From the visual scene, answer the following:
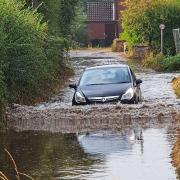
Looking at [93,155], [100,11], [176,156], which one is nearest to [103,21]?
[100,11]

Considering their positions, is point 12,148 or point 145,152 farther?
point 12,148

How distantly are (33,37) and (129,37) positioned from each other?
3285cm

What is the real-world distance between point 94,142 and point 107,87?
18.7ft

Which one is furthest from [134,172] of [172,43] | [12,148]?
[172,43]

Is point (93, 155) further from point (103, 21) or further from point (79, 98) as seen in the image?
point (103, 21)

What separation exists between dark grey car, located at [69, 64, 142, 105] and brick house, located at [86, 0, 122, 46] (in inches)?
2576

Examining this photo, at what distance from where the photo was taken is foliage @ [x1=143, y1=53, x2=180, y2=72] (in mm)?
36781

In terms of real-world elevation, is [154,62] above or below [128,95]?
below

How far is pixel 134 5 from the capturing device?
4722 cm

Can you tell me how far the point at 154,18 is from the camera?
151 ft

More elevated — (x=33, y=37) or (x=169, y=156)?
(x=33, y=37)

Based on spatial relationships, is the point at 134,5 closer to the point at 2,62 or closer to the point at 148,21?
the point at 148,21

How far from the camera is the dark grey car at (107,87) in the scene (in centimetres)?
1777

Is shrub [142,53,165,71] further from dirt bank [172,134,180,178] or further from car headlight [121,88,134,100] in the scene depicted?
dirt bank [172,134,180,178]
